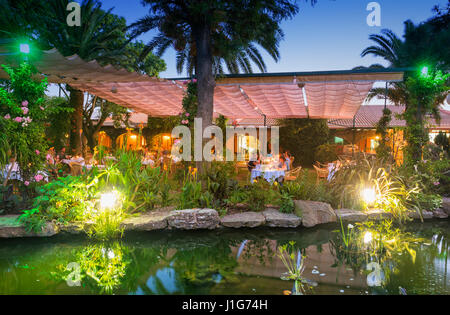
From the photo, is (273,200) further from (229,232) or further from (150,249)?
(150,249)

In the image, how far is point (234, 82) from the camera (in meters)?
7.26

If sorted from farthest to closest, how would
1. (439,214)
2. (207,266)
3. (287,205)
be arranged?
(439,214)
(287,205)
(207,266)

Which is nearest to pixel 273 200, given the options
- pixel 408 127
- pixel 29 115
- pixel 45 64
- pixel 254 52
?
pixel 408 127

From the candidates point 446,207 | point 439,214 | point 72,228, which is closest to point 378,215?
point 439,214

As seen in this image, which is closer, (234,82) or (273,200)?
(273,200)

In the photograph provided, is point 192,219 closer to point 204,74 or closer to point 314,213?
point 314,213

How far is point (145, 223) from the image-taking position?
455 cm

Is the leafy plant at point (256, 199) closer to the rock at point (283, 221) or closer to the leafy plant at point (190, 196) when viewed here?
the rock at point (283, 221)

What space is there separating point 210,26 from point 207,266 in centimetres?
594

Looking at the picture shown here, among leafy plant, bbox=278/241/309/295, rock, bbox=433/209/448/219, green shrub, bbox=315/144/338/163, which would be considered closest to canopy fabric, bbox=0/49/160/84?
leafy plant, bbox=278/241/309/295

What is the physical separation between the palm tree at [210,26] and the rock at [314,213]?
317 cm

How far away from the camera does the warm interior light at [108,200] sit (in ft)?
14.2
